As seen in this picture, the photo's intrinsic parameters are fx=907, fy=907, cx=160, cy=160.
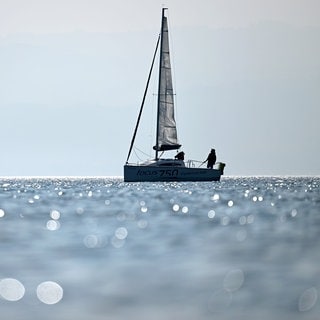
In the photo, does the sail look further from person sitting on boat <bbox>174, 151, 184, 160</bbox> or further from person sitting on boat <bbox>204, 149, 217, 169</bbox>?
person sitting on boat <bbox>204, 149, 217, 169</bbox>

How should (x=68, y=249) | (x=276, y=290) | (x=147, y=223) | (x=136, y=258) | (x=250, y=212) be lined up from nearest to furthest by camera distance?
(x=276, y=290) < (x=136, y=258) < (x=68, y=249) < (x=147, y=223) < (x=250, y=212)

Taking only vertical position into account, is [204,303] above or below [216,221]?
above

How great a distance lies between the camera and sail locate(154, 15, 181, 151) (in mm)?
104812

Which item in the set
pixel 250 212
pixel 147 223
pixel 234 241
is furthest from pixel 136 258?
pixel 250 212

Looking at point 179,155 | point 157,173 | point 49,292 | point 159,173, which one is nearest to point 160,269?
point 49,292

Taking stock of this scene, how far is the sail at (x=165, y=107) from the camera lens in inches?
4126

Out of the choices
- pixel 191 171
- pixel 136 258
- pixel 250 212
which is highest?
pixel 136 258

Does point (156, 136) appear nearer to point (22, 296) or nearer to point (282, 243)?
point (282, 243)

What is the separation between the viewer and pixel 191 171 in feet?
357

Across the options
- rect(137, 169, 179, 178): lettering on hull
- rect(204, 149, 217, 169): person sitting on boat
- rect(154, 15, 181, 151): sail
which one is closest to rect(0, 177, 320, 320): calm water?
rect(137, 169, 179, 178): lettering on hull

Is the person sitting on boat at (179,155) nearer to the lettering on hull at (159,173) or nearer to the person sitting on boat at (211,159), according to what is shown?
the lettering on hull at (159,173)

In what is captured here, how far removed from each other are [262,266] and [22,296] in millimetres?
6825

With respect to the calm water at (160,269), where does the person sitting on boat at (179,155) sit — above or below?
below

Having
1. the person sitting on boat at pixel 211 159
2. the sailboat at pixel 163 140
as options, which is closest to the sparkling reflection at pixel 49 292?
the sailboat at pixel 163 140
